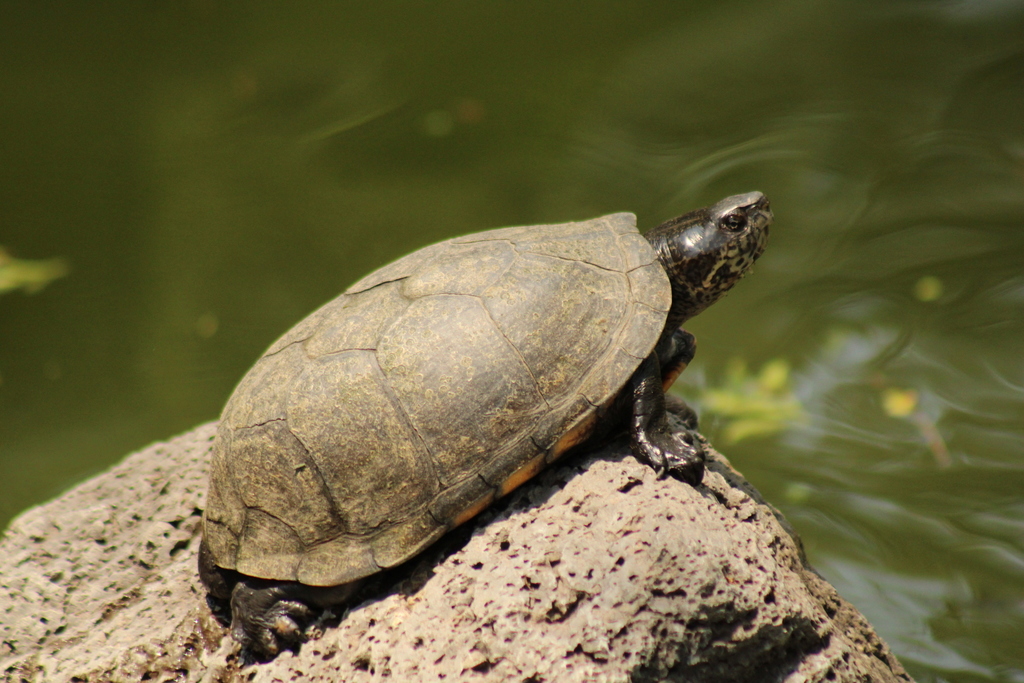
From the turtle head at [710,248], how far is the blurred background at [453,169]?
7.44 ft

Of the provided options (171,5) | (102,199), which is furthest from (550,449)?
(171,5)

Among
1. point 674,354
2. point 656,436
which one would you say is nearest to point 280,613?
point 656,436

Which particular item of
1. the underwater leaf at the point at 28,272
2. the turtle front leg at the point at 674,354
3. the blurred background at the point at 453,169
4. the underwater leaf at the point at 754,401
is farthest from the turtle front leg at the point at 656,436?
the underwater leaf at the point at 28,272

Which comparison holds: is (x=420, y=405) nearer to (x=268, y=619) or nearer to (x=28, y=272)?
(x=268, y=619)

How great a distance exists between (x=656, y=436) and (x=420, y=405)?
81cm

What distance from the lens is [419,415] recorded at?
2469 mm

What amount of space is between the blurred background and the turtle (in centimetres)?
270

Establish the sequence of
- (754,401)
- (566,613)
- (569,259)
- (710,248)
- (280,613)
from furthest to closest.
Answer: (754,401) < (710,248) < (569,259) < (280,613) < (566,613)

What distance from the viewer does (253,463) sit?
2.62 meters

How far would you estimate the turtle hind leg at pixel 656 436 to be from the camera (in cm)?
250

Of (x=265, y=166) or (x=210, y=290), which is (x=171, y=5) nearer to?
(x=265, y=166)

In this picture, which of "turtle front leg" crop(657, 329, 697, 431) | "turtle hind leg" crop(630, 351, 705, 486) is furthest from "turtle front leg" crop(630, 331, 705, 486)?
"turtle front leg" crop(657, 329, 697, 431)

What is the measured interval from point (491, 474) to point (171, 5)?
6520 mm

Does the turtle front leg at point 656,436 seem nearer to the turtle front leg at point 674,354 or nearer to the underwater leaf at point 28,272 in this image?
the turtle front leg at point 674,354
